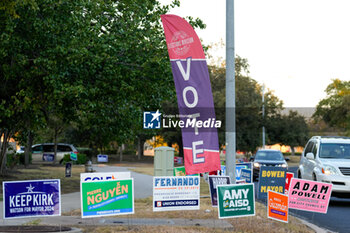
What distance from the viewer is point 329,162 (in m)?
16.2

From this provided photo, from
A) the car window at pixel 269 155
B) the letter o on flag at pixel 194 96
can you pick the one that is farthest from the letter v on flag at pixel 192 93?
the car window at pixel 269 155

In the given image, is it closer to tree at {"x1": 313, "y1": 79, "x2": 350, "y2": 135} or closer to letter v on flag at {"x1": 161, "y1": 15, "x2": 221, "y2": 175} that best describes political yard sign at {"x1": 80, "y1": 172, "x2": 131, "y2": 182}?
letter v on flag at {"x1": 161, "y1": 15, "x2": 221, "y2": 175}

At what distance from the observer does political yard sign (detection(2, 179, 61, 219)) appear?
9.11 meters

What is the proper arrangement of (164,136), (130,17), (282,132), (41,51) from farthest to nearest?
(282,132), (164,136), (130,17), (41,51)

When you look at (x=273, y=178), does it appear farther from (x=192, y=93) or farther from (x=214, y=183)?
(x=192, y=93)

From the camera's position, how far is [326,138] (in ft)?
58.8

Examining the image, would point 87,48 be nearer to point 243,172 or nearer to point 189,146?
point 243,172

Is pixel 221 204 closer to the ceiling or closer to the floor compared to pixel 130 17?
closer to the floor

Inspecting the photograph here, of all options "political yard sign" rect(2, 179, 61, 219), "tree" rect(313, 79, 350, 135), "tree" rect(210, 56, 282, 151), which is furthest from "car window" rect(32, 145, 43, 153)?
"tree" rect(313, 79, 350, 135)

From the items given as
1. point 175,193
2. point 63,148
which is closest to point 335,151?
point 175,193

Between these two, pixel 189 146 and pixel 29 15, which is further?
pixel 29 15

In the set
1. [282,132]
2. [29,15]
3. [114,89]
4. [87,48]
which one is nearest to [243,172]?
[114,89]

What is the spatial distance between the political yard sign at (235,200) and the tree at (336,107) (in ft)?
250

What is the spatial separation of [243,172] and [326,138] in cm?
362
